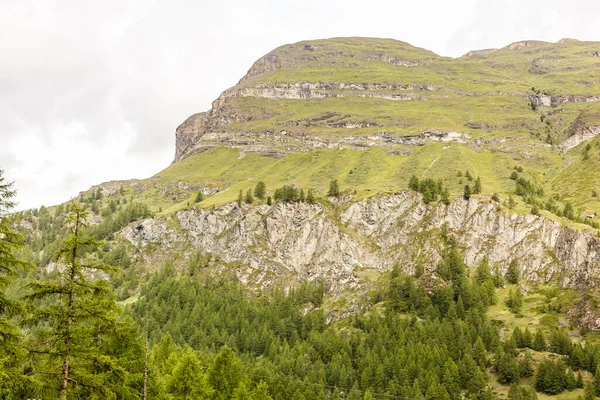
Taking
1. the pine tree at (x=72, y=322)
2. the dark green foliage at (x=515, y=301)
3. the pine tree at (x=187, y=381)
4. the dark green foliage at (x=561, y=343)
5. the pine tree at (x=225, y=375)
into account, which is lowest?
the dark green foliage at (x=561, y=343)

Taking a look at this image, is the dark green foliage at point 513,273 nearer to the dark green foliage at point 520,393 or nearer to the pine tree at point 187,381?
the dark green foliage at point 520,393

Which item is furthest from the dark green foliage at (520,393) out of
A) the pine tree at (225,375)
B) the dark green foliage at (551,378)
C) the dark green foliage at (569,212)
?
the dark green foliage at (569,212)

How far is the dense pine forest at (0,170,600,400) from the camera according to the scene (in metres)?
24.1

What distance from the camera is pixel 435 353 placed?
129m

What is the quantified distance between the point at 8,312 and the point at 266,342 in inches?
5804

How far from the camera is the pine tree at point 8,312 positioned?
2095cm

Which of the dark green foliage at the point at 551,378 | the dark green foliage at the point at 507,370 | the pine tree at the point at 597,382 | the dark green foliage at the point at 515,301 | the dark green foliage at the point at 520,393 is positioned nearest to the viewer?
the pine tree at the point at 597,382

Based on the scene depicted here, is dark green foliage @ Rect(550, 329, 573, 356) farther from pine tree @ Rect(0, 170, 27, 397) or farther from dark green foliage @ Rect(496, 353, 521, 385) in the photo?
pine tree @ Rect(0, 170, 27, 397)

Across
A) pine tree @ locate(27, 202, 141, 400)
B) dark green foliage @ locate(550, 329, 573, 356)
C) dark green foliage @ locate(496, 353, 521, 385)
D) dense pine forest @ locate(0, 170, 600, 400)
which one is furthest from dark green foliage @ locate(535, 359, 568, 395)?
pine tree @ locate(27, 202, 141, 400)

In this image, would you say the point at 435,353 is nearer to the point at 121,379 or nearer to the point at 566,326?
the point at 566,326

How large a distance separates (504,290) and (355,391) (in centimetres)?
8471

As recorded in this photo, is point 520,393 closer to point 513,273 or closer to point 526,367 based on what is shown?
point 526,367

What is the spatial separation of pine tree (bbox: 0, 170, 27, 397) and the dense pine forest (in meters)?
0.06

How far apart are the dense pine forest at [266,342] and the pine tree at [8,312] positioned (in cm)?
6
